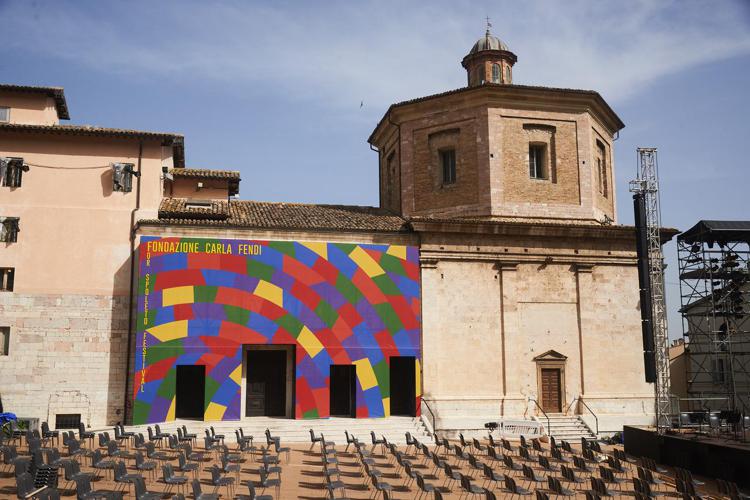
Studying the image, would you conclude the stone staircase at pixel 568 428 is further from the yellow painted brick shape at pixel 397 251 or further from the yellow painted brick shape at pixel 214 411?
the yellow painted brick shape at pixel 214 411

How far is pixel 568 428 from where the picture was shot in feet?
91.6

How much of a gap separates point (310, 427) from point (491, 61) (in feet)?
64.0

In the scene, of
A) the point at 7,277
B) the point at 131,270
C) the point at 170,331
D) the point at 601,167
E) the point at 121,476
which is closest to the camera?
the point at 121,476

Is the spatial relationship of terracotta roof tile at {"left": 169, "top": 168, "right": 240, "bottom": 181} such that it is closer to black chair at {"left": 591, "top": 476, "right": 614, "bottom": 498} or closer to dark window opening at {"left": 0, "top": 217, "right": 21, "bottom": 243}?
dark window opening at {"left": 0, "top": 217, "right": 21, "bottom": 243}

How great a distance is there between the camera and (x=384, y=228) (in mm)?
29141

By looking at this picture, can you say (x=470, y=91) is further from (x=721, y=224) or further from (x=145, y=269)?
(x=145, y=269)

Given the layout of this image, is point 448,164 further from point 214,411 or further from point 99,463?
point 99,463

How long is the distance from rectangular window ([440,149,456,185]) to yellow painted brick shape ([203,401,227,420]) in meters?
13.4

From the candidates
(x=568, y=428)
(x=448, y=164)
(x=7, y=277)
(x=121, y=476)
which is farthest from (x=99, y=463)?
(x=448, y=164)

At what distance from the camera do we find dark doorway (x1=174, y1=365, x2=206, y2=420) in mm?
27547

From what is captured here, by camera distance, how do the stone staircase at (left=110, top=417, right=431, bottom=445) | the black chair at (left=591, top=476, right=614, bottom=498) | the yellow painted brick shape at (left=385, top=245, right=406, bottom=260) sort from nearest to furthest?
the black chair at (left=591, top=476, right=614, bottom=498) < the stone staircase at (left=110, top=417, right=431, bottom=445) < the yellow painted brick shape at (left=385, top=245, right=406, bottom=260)

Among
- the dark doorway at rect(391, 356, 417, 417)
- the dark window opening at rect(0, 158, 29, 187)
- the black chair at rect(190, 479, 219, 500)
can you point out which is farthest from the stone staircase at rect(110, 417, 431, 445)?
the dark window opening at rect(0, 158, 29, 187)

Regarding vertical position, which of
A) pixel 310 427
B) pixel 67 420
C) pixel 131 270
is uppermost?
pixel 131 270

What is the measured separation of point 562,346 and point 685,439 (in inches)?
315
